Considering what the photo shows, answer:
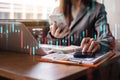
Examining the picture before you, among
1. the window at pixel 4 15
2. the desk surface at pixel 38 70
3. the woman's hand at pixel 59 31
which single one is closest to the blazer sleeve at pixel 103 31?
the woman's hand at pixel 59 31

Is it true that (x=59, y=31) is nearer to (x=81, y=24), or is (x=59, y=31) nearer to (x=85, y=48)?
(x=81, y=24)

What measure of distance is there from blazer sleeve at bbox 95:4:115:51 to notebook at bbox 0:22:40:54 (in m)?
0.33

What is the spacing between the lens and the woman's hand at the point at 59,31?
127 centimetres

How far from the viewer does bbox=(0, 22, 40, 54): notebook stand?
0.90 meters

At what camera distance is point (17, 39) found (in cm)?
97

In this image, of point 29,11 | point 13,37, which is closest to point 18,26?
point 13,37

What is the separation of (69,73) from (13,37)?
19.7 inches

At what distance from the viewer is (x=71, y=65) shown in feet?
2.28

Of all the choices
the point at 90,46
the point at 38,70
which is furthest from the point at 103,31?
the point at 38,70

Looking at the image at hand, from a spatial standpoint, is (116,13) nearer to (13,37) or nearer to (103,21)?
(103,21)

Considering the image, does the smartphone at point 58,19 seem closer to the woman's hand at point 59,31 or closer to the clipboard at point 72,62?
the woman's hand at point 59,31

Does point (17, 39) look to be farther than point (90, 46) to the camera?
Yes

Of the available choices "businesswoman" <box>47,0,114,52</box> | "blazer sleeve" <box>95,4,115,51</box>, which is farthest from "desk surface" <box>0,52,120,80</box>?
"businesswoman" <box>47,0,114,52</box>

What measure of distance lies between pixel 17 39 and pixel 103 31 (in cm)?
49
